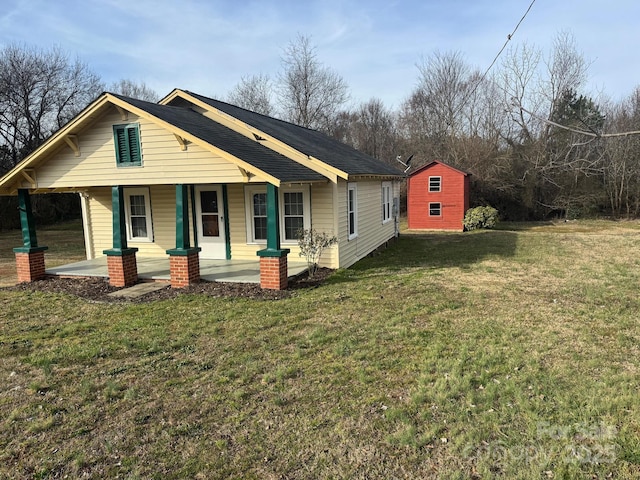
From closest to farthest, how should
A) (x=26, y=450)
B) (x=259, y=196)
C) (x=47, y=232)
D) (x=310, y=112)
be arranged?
(x=26, y=450) → (x=259, y=196) → (x=47, y=232) → (x=310, y=112)

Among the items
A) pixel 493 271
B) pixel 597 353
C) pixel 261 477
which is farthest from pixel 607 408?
pixel 493 271

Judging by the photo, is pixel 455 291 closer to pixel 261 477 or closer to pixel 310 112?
pixel 261 477

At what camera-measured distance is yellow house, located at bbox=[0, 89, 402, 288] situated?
8.35m

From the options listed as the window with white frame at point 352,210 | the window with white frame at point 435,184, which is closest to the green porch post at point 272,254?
the window with white frame at point 352,210

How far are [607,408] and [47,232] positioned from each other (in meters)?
26.6

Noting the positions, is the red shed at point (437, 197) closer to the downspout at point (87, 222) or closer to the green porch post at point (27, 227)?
the downspout at point (87, 222)

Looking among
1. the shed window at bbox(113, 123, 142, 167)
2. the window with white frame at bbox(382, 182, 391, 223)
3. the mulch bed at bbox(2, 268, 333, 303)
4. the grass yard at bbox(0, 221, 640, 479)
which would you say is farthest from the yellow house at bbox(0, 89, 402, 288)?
the window with white frame at bbox(382, 182, 391, 223)

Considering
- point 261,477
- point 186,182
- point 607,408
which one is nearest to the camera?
point 261,477

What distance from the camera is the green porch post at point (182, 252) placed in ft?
28.0

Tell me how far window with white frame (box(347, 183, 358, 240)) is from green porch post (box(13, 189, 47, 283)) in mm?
7317

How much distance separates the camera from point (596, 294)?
776 cm

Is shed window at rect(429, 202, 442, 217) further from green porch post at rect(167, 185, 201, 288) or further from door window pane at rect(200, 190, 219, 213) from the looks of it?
green porch post at rect(167, 185, 201, 288)

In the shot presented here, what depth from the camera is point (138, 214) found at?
38.3 feet

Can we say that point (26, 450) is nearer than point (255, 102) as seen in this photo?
Yes
